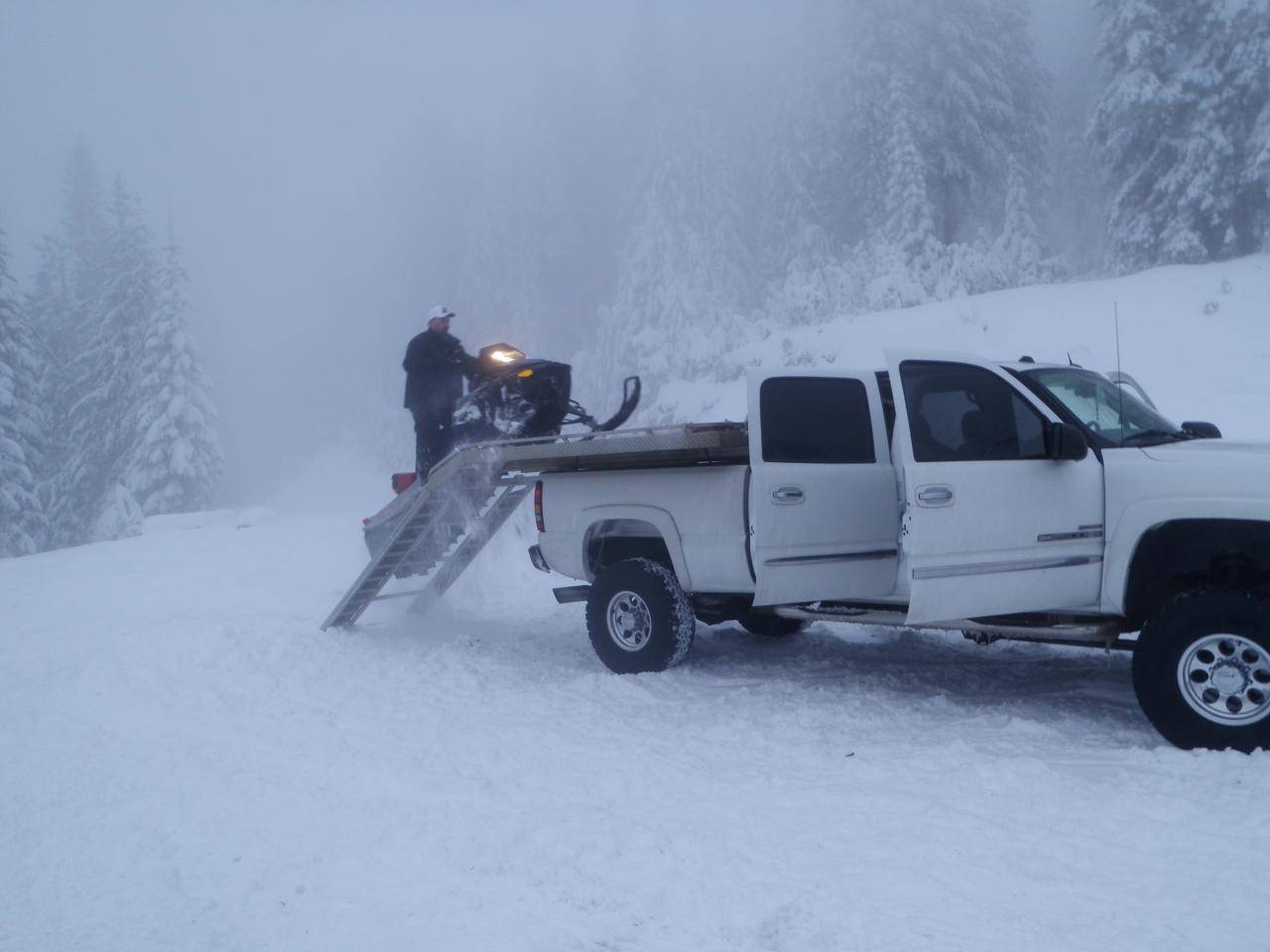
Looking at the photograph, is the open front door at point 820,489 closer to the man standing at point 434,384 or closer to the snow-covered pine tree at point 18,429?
the man standing at point 434,384

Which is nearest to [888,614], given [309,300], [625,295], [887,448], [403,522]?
[887,448]

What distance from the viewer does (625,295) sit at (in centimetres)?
3409

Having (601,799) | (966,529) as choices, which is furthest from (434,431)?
(966,529)

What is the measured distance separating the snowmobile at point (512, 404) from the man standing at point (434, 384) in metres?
0.16

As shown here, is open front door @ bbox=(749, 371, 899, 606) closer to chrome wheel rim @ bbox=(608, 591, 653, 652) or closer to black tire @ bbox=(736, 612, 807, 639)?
chrome wheel rim @ bbox=(608, 591, 653, 652)

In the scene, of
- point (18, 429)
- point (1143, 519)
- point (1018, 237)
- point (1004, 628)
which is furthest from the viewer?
point (18, 429)

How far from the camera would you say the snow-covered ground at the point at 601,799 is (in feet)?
12.1

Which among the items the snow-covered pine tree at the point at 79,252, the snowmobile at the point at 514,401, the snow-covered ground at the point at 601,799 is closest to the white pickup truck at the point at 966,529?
the snow-covered ground at the point at 601,799

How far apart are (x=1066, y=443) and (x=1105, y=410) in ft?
3.92

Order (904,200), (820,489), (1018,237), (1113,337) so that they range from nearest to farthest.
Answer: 1. (820,489)
2. (1113,337)
3. (1018,237)
4. (904,200)

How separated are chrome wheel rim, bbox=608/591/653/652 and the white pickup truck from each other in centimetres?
2

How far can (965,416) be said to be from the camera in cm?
586

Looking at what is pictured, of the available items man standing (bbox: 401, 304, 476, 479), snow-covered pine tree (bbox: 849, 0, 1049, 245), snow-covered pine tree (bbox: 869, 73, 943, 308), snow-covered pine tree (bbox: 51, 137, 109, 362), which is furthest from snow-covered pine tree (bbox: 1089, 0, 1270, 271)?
snow-covered pine tree (bbox: 51, 137, 109, 362)

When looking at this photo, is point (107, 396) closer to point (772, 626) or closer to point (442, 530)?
point (442, 530)
